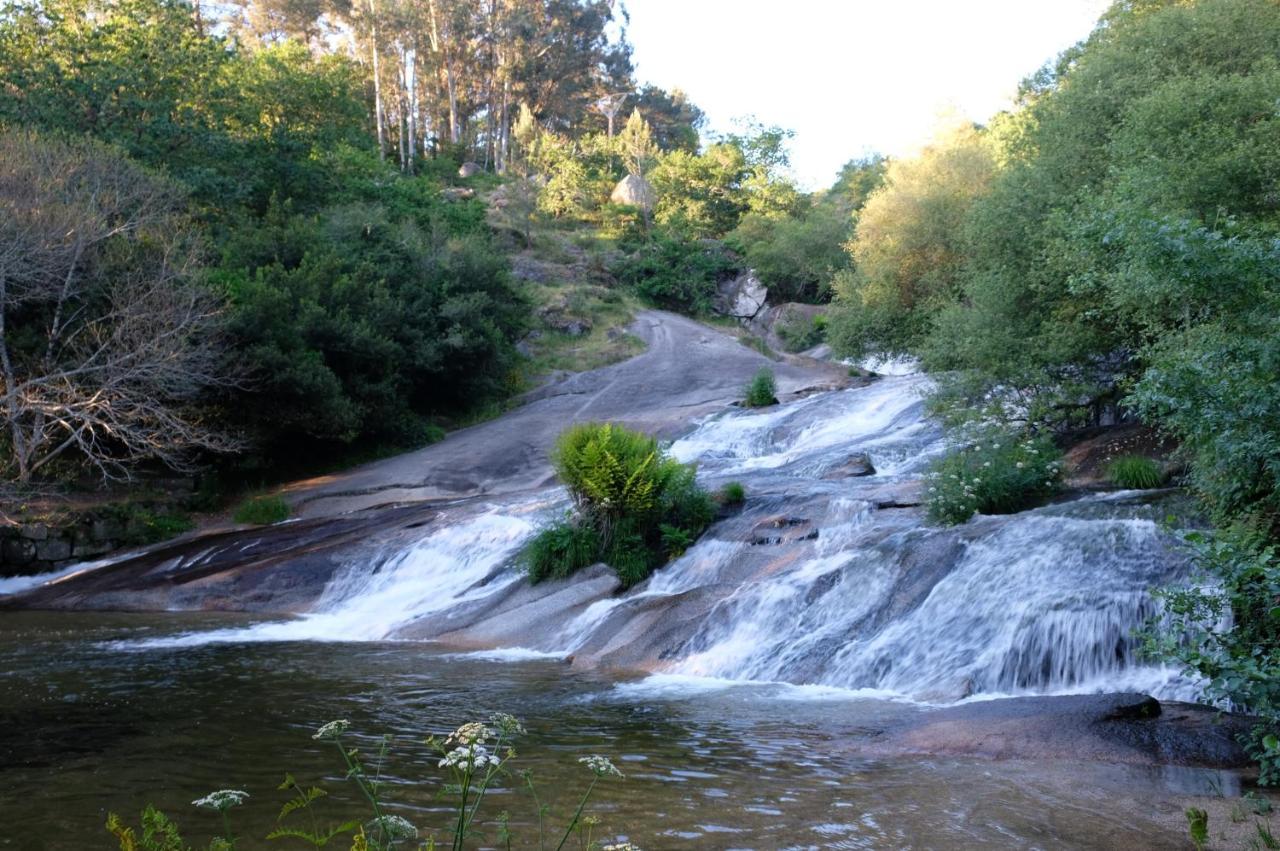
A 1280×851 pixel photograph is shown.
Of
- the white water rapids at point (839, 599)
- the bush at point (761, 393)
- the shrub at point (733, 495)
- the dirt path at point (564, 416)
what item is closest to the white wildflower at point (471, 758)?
the white water rapids at point (839, 599)

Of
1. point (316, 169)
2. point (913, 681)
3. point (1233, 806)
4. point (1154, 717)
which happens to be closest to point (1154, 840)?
point (1233, 806)

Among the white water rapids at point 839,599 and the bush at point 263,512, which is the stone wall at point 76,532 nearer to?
the bush at point 263,512

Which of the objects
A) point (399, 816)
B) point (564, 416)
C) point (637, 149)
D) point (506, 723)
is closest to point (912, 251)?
point (564, 416)

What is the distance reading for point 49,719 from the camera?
9117 mm

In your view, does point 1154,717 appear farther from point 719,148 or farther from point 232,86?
point 719,148

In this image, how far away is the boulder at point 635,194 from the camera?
2044 inches

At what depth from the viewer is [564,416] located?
28.2 meters

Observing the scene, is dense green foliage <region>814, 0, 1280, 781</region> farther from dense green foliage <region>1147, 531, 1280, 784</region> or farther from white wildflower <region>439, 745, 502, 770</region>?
white wildflower <region>439, 745, 502, 770</region>

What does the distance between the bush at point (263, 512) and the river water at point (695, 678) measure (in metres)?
5.04

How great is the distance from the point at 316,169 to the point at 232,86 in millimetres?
3441

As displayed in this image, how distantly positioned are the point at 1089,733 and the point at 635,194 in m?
46.7

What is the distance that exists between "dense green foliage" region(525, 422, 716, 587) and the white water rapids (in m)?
0.46

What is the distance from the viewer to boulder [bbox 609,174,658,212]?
51906 millimetres

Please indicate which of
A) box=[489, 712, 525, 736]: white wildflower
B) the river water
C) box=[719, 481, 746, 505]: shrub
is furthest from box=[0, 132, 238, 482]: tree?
box=[489, 712, 525, 736]: white wildflower
